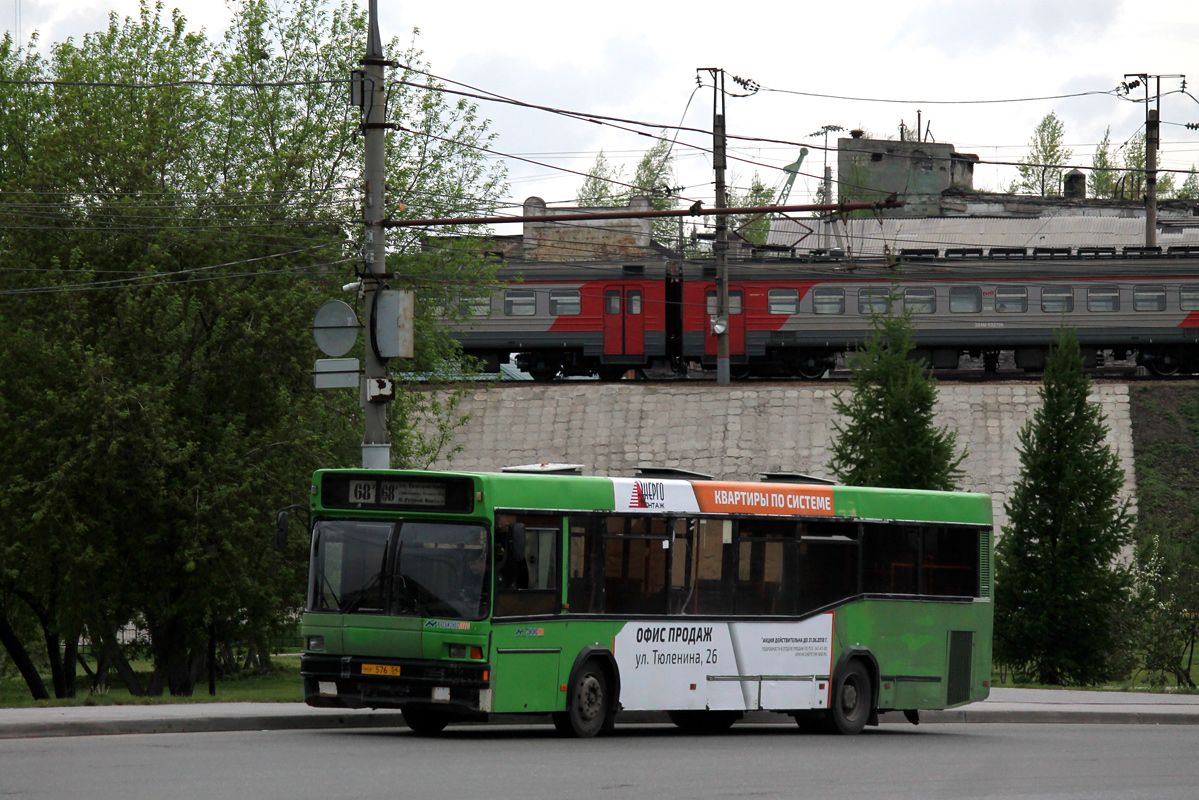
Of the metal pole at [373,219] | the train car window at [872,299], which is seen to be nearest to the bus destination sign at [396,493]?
the metal pole at [373,219]

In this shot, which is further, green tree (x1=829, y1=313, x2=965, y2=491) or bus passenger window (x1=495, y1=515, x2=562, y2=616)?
green tree (x1=829, y1=313, x2=965, y2=491)

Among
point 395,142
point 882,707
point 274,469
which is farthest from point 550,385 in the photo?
point 882,707

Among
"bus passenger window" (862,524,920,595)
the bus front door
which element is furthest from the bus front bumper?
"bus passenger window" (862,524,920,595)

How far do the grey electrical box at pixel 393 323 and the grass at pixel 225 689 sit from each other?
13.9ft

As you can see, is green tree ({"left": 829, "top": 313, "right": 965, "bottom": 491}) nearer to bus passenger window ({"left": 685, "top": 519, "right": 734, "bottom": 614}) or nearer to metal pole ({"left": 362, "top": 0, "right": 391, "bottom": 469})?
bus passenger window ({"left": 685, "top": 519, "right": 734, "bottom": 614})

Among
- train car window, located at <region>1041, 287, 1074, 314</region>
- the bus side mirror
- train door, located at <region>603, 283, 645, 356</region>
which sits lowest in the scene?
the bus side mirror

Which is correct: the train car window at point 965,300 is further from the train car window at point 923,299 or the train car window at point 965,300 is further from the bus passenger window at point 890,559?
the bus passenger window at point 890,559

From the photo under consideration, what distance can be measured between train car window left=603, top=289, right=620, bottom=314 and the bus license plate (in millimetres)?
33243

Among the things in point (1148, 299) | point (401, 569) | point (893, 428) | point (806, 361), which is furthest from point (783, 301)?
point (401, 569)

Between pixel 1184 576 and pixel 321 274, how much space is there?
17.3 meters

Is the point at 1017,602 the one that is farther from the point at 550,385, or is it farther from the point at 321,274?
the point at 550,385

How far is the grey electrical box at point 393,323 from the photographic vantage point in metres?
16.9

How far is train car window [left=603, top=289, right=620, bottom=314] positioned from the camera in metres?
46.3

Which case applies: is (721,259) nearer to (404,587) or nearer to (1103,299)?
(1103,299)
